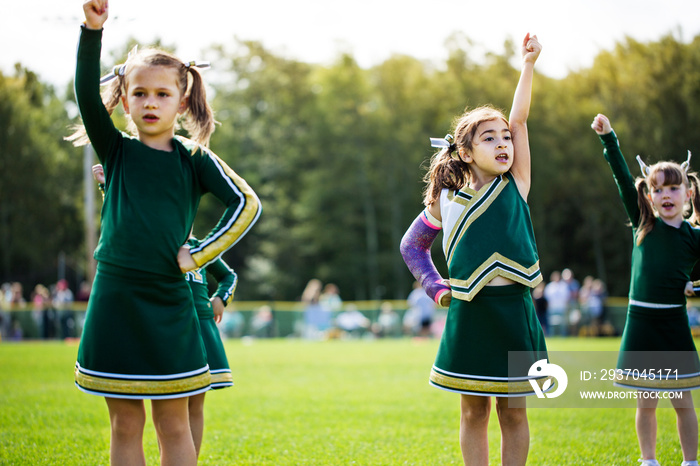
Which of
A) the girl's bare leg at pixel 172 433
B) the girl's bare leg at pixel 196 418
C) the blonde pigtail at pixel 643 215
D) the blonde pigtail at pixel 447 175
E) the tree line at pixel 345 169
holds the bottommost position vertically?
the girl's bare leg at pixel 196 418

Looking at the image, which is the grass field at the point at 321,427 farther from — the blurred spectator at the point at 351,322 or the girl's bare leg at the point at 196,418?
the blurred spectator at the point at 351,322

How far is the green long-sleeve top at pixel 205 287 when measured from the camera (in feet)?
14.4

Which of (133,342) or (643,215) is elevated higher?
(643,215)

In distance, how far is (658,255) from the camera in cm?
479

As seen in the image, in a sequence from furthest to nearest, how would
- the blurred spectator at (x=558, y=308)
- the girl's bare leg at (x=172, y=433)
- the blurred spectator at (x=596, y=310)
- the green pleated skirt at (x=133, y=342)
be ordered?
1. the blurred spectator at (x=596, y=310)
2. the blurred spectator at (x=558, y=308)
3. the girl's bare leg at (x=172, y=433)
4. the green pleated skirt at (x=133, y=342)

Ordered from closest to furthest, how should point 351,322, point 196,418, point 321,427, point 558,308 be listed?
1. point 196,418
2. point 321,427
3. point 558,308
4. point 351,322

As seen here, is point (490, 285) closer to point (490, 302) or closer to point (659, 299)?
point (490, 302)

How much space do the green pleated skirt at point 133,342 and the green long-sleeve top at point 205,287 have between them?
4.16ft

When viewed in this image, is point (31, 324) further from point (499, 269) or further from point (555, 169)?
point (555, 169)

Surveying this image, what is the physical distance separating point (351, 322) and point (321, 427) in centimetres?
1837

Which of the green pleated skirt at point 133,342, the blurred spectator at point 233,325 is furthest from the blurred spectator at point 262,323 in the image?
the green pleated skirt at point 133,342

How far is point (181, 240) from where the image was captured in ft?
10.3

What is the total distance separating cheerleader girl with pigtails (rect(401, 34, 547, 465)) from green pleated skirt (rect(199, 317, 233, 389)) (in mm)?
1384

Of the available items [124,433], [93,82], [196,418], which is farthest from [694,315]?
[93,82]
